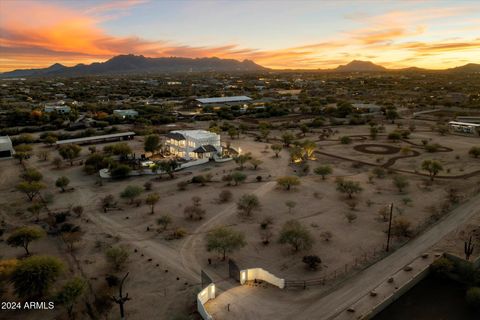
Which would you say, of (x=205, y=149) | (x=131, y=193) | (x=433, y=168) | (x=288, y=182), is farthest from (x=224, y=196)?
(x=433, y=168)

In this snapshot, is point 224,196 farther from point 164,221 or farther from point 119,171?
point 119,171

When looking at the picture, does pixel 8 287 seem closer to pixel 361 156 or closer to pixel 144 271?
pixel 144 271

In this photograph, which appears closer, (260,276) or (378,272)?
(260,276)

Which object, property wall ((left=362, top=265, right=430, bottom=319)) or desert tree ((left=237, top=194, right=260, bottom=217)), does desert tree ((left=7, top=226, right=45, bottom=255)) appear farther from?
property wall ((left=362, top=265, right=430, bottom=319))

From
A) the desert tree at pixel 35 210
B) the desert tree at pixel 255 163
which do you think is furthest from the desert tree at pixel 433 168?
the desert tree at pixel 35 210

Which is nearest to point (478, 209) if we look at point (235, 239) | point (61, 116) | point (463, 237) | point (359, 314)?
point (463, 237)

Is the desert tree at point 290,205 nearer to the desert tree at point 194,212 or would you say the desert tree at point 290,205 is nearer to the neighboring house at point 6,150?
the desert tree at point 194,212
